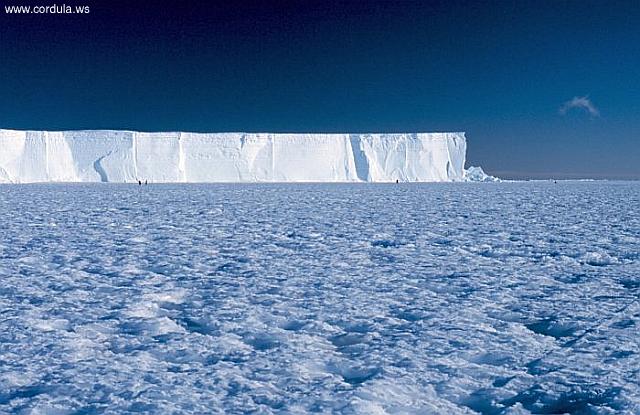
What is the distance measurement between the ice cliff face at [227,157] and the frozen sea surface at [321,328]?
182 feet

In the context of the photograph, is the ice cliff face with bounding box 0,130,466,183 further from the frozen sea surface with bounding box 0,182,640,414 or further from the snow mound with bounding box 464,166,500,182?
the frozen sea surface with bounding box 0,182,640,414

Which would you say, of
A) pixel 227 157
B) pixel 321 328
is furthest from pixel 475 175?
pixel 321 328

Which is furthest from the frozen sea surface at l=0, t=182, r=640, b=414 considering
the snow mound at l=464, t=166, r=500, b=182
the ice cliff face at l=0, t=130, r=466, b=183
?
the snow mound at l=464, t=166, r=500, b=182

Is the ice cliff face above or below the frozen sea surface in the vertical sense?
above

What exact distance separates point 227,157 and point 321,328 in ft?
197

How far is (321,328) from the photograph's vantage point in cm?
351

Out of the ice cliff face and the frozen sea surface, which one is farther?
the ice cliff face

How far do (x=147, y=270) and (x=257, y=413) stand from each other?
3.28 meters

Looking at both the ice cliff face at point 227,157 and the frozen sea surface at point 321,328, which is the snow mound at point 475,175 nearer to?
the ice cliff face at point 227,157

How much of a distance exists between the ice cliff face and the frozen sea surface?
55.5 m

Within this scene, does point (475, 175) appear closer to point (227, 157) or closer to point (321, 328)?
point (227, 157)

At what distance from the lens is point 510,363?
2902 millimetres

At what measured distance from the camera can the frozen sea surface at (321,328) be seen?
2.54 meters

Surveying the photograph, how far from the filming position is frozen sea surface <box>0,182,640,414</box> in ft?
8.32
